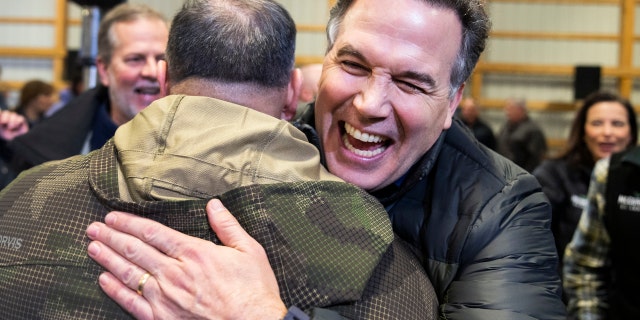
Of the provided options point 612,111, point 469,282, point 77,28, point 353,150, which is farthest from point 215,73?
point 77,28

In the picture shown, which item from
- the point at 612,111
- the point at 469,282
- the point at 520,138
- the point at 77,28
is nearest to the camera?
the point at 469,282

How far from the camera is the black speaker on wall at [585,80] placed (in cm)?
1064

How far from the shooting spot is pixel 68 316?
121 cm

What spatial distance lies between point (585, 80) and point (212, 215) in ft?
34.0

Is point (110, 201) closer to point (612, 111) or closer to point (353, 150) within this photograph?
point (353, 150)

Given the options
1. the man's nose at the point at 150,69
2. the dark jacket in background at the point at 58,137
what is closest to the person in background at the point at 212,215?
the dark jacket in background at the point at 58,137

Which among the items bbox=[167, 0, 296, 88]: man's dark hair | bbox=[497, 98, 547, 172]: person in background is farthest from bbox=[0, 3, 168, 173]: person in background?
bbox=[497, 98, 547, 172]: person in background

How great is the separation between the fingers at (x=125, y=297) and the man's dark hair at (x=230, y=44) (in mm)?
393

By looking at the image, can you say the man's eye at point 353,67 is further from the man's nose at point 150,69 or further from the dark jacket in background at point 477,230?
the man's nose at point 150,69

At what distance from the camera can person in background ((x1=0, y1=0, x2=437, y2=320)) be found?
1.21 meters

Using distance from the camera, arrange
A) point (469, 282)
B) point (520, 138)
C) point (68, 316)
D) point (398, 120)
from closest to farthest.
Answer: point (68, 316) → point (469, 282) → point (398, 120) → point (520, 138)

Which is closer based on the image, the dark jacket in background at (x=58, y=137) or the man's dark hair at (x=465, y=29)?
the man's dark hair at (x=465, y=29)

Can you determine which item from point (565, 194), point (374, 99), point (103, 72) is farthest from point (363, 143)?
point (565, 194)

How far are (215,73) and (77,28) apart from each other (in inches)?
459
